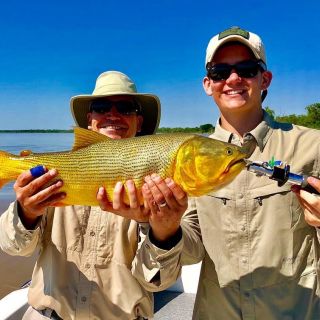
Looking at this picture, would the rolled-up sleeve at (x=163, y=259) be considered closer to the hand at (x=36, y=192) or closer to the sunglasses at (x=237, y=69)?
the hand at (x=36, y=192)

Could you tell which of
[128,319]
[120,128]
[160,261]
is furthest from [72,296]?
[120,128]

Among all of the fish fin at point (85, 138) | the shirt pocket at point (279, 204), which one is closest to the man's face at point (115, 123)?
the fish fin at point (85, 138)

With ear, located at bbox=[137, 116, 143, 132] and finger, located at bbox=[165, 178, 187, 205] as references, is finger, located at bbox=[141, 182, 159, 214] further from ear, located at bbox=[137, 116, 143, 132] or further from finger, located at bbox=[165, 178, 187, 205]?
ear, located at bbox=[137, 116, 143, 132]

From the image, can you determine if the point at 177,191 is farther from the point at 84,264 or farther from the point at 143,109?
the point at 143,109

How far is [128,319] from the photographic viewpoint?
127 inches

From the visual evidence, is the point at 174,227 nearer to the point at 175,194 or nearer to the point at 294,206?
the point at 175,194

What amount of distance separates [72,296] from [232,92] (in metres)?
2.01

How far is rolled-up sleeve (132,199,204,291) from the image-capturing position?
2.89 meters

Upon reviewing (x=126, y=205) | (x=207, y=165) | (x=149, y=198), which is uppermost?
(x=207, y=165)

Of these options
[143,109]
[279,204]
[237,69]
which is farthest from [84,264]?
[237,69]

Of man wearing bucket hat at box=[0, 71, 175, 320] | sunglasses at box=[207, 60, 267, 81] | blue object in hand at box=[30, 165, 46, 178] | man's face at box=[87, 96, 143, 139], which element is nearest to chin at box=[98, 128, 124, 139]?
man's face at box=[87, 96, 143, 139]

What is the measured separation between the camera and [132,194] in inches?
112

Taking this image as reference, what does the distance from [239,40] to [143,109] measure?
136 cm

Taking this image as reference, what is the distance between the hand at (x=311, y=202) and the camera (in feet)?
8.05
